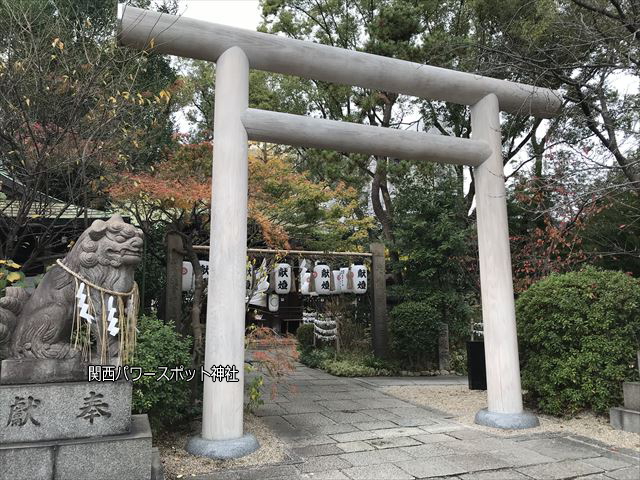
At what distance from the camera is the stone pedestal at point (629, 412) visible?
4949mm

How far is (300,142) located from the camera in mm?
5105

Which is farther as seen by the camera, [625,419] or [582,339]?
[582,339]

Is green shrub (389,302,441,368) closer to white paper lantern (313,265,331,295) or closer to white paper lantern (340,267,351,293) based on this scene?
white paper lantern (340,267,351,293)

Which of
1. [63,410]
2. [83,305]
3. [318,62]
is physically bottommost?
[63,410]

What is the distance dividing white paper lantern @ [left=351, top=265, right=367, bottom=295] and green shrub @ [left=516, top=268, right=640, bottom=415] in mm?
4399

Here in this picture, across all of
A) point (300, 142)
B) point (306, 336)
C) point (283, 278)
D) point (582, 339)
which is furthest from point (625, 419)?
point (306, 336)

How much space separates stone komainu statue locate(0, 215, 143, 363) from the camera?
3420mm

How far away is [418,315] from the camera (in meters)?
9.95

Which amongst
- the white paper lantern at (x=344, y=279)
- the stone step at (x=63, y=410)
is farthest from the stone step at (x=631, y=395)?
the white paper lantern at (x=344, y=279)

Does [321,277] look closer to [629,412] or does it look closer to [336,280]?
[336,280]

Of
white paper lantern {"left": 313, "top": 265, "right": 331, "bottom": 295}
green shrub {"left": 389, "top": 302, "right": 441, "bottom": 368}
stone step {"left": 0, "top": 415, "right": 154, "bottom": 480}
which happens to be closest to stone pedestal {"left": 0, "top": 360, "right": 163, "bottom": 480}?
stone step {"left": 0, "top": 415, "right": 154, "bottom": 480}

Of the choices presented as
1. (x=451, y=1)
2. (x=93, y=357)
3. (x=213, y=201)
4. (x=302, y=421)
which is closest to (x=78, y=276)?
(x=93, y=357)

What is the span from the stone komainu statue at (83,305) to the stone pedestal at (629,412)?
5.29 metres

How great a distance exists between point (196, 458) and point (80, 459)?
48.0 inches
